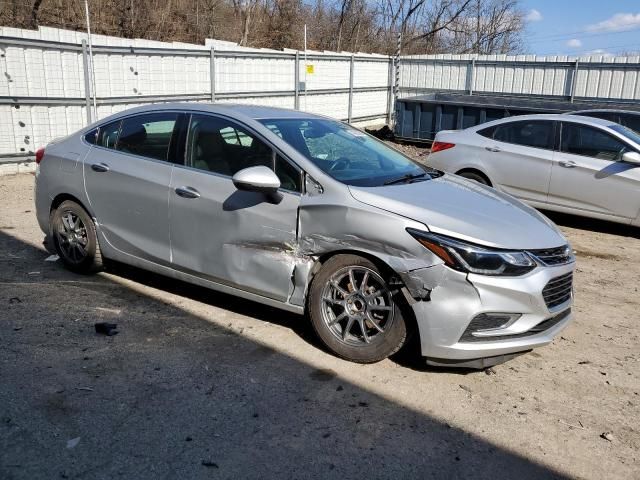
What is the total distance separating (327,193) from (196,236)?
1159mm

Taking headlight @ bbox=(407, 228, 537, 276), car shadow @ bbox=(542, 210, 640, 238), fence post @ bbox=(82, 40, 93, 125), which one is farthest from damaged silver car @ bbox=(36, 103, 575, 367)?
fence post @ bbox=(82, 40, 93, 125)

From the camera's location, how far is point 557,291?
3.92m

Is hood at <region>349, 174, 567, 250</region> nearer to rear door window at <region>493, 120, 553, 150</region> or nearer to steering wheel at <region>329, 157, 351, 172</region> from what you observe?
steering wheel at <region>329, 157, 351, 172</region>

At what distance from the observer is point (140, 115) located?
16.9 ft

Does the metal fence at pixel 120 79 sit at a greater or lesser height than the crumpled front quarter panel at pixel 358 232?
greater

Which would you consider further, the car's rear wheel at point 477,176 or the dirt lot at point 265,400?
the car's rear wheel at point 477,176

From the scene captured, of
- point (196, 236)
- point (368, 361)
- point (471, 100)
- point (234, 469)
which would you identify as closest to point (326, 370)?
point (368, 361)

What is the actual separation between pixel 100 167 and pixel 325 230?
7.62 feet

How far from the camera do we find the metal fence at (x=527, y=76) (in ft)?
54.9

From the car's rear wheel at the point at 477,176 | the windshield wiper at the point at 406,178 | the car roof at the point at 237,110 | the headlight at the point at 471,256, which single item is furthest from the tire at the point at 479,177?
the headlight at the point at 471,256

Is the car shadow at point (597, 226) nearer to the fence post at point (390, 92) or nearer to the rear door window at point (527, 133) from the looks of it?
the rear door window at point (527, 133)

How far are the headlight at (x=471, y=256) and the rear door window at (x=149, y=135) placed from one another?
7.51 feet

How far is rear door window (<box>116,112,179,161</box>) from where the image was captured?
486cm

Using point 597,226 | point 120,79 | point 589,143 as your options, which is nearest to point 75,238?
point 589,143
